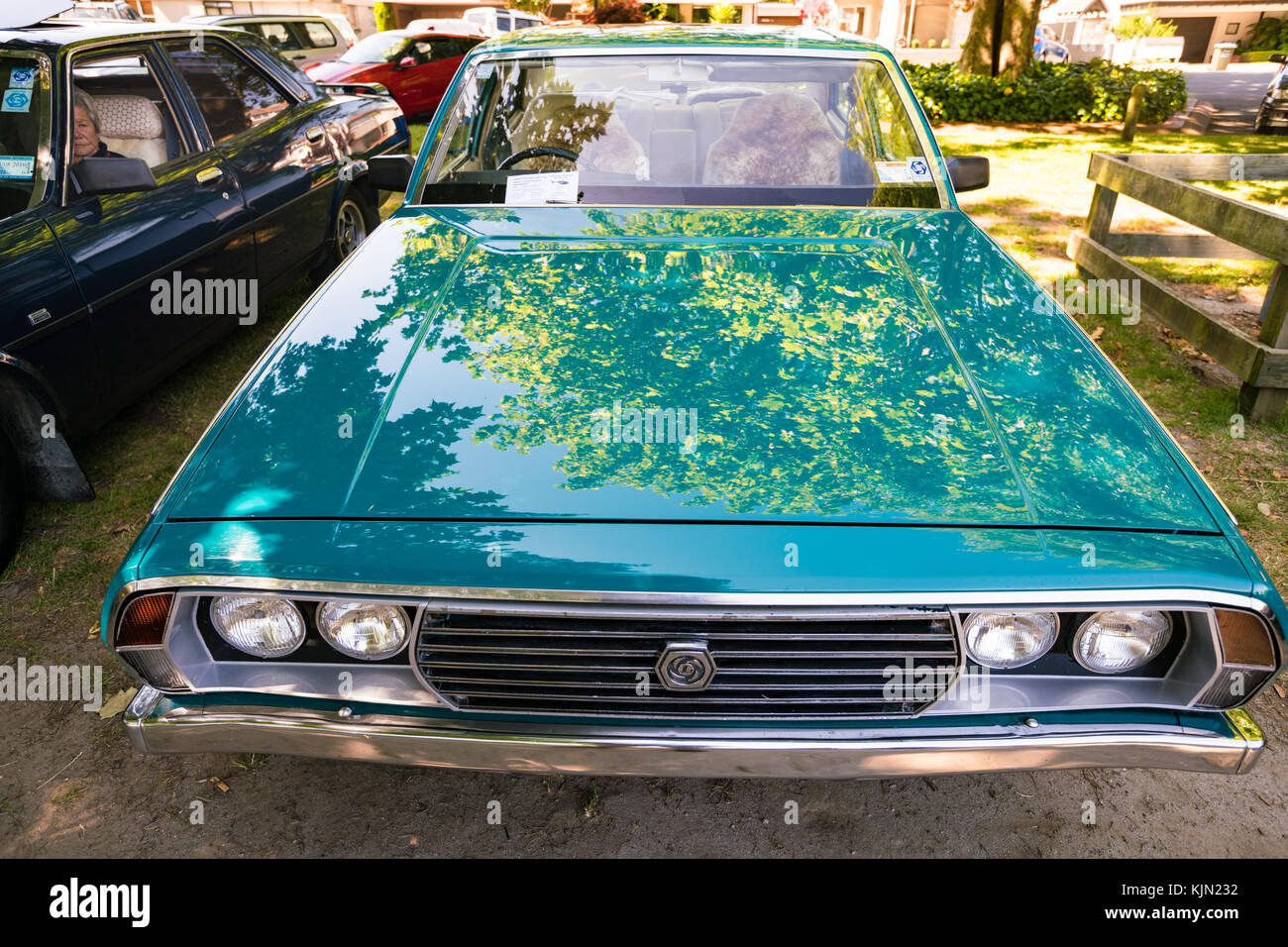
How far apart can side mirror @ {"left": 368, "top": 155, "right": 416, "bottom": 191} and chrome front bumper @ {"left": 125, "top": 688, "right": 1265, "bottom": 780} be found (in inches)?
85.1

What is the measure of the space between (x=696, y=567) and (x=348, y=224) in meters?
4.84

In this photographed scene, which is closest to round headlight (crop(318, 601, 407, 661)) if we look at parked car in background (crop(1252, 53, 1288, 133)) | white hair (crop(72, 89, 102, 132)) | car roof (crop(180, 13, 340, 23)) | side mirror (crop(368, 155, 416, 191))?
side mirror (crop(368, 155, 416, 191))

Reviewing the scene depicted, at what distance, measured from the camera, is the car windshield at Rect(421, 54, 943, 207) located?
9.14ft

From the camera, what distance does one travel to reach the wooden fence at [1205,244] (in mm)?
3838

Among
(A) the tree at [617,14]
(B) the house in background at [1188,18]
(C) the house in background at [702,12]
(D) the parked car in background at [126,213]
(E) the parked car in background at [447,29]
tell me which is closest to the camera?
(D) the parked car in background at [126,213]

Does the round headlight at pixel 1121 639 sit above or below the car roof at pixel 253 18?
below

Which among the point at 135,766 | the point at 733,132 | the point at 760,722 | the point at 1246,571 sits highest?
the point at 733,132

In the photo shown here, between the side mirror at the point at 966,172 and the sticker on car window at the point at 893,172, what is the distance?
207 millimetres

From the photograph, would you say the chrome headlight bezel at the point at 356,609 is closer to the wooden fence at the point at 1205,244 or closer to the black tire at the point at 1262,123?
the wooden fence at the point at 1205,244

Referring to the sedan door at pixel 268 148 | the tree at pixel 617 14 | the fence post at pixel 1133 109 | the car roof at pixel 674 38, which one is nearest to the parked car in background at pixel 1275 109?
the fence post at pixel 1133 109

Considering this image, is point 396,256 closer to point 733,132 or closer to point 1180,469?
point 733,132
